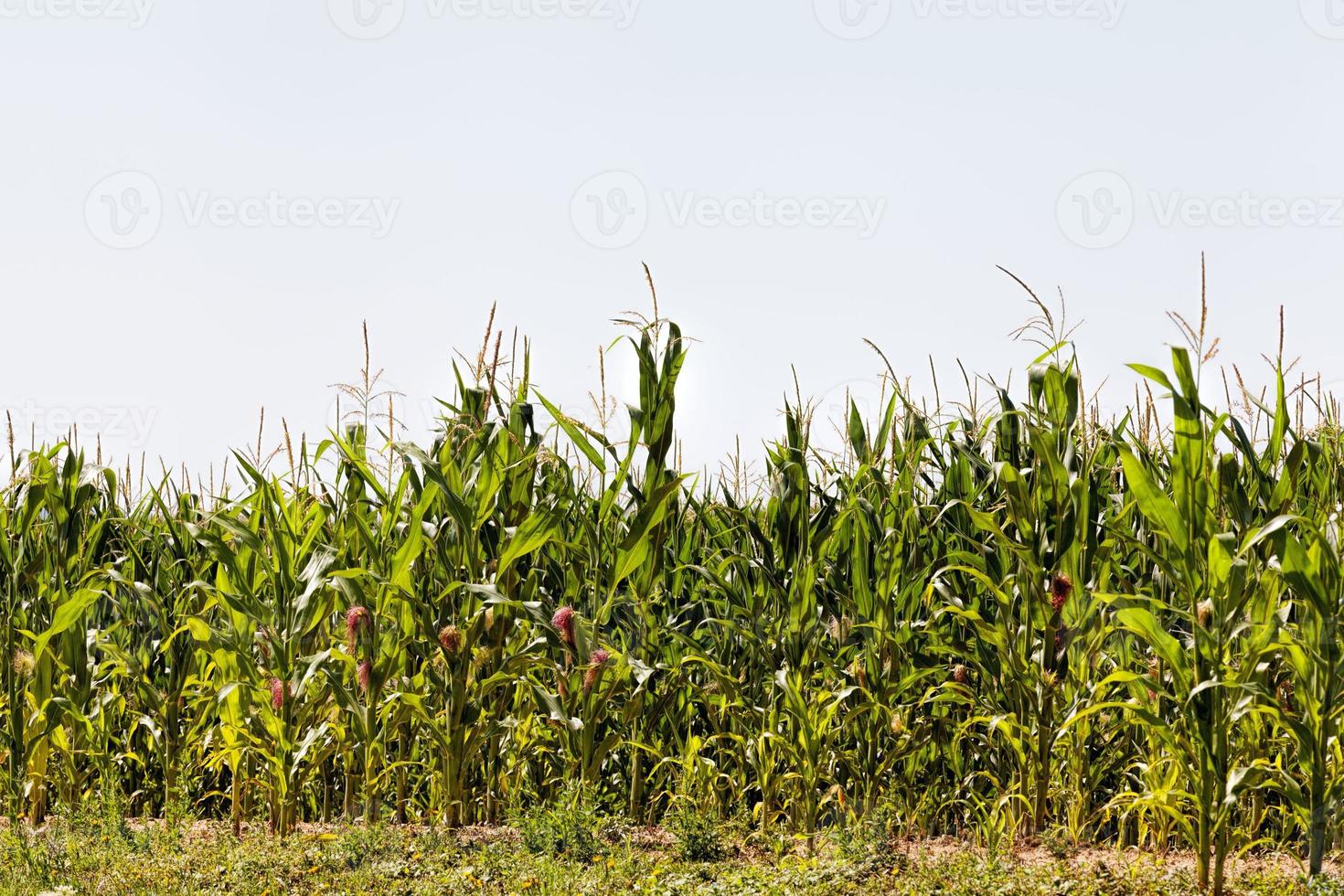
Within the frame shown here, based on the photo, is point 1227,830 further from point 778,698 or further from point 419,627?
point 419,627

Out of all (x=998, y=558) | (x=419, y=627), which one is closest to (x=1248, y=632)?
(x=998, y=558)

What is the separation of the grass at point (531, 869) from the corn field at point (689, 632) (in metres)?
0.21

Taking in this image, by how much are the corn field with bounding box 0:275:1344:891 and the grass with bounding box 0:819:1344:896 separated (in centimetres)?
21

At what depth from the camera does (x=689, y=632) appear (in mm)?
5973

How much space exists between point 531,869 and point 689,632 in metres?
1.80

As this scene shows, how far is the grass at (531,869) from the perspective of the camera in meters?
4.17

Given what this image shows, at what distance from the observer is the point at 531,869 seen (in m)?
4.43

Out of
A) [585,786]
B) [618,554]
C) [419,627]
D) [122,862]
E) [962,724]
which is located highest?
[618,554]

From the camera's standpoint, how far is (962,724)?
4.78 m

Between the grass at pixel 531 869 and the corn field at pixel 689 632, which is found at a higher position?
the corn field at pixel 689 632

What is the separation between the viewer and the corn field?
4633 millimetres

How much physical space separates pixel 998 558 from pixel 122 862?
3887mm

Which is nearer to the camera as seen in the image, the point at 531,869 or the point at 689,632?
the point at 531,869

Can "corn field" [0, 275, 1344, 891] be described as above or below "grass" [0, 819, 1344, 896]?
above
